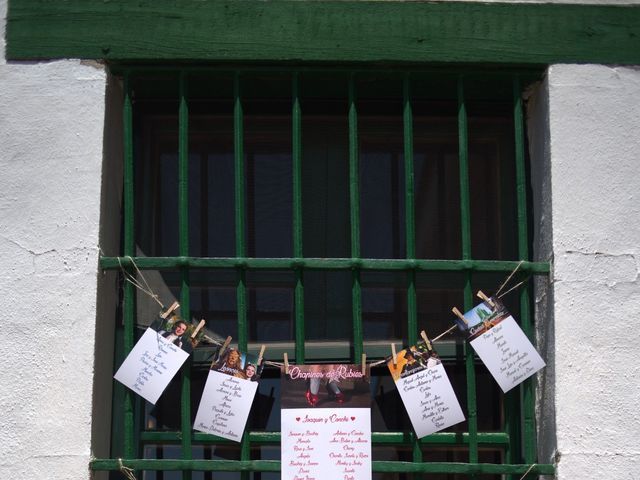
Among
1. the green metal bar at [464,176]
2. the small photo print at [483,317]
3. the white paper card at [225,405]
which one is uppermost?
the green metal bar at [464,176]

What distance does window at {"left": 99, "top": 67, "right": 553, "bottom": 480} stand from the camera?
362cm

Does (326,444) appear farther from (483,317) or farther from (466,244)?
(466,244)

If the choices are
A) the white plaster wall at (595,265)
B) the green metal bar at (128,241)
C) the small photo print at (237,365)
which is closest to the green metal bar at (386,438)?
the green metal bar at (128,241)

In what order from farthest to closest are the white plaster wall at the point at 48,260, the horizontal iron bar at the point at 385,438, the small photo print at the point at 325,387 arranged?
1. the horizontal iron bar at the point at 385,438
2. the small photo print at the point at 325,387
3. the white plaster wall at the point at 48,260

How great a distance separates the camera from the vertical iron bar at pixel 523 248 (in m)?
3.58

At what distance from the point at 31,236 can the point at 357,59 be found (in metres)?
1.18

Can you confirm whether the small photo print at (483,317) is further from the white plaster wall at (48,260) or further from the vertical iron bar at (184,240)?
the white plaster wall at (48,260)

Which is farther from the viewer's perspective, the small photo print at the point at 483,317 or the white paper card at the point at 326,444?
the small photo print at the point at 483,317

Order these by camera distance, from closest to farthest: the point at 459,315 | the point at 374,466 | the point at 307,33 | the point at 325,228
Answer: the point at 374,466 < the point at 459,315 < the point at 307,33 < the point at 325,228

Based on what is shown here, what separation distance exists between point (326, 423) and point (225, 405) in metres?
0.32

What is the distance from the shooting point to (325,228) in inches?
154

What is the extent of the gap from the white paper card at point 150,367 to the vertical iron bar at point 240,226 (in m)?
0.21

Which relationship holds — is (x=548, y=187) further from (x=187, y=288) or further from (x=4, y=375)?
(x=4, y=375)

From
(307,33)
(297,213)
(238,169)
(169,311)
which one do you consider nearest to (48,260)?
(169,311)
